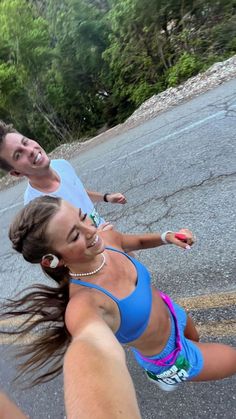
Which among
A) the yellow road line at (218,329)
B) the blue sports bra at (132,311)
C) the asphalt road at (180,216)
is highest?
the blue sports bra at (132,311)

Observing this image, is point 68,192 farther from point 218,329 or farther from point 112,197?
point 218,329

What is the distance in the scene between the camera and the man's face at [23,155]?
2342 millimetres

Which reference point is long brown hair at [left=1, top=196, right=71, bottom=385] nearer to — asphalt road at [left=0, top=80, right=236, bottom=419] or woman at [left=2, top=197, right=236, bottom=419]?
woman at [left=2, top=197, right=236, bottom=419]

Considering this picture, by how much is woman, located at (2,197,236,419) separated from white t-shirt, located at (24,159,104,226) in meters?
0.38

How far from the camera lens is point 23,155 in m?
2.36

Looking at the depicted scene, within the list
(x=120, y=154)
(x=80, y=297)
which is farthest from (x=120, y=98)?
(x=80, y=297)

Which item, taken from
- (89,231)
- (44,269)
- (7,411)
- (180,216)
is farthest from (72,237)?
(180,216)

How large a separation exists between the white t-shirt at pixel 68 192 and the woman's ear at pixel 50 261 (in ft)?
2.39

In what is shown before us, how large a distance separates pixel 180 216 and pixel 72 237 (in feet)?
7.93

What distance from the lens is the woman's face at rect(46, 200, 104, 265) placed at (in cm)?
159

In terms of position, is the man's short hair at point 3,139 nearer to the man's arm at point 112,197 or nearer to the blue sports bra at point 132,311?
the man's arm at point 112,197

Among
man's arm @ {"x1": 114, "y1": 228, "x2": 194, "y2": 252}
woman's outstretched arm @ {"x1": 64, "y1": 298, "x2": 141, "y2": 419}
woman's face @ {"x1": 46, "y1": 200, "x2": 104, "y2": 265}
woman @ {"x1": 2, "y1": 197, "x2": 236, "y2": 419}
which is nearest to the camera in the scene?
woman's outstretched arm @ {"x1": 64, "y1": 298, "x2": 141, "y2": 419}

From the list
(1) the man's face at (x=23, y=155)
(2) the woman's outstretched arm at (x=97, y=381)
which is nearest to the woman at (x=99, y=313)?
(2) the woman's outstretched arm at (x=97, y=381)

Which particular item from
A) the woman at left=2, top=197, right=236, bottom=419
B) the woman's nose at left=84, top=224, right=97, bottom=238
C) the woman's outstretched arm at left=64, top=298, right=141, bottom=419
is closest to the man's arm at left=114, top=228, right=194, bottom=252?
the woman at left=2, top=197, right=236, bottom=419
